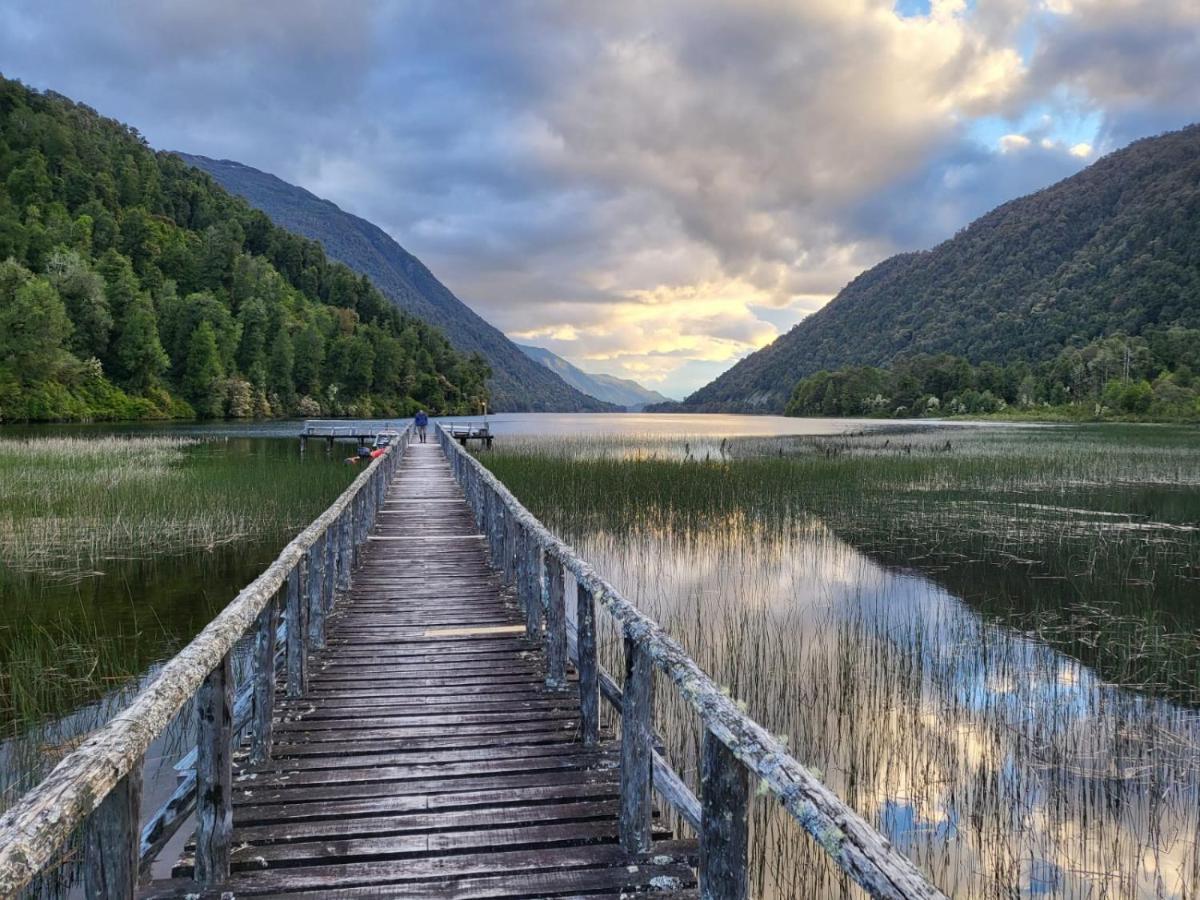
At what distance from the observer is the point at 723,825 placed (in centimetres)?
226

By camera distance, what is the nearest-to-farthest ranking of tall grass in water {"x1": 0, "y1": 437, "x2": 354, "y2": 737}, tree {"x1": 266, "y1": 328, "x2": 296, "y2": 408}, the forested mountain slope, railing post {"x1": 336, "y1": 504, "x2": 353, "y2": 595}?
tall grass in water {"x1": 0, "y1": 437, "x2": 354, "y2": 737}
railing post {"x1": 336, "y1": 504, "x2": 353, "y2": 595}
tree {"x1": 266, "y1": 328, "x2": 296, "y2": 408}
the forested mountain slope

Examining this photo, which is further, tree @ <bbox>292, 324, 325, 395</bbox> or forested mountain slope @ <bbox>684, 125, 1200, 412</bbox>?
forested mountain slope @ <bbox>684, 125, 1200, 412</bbox>

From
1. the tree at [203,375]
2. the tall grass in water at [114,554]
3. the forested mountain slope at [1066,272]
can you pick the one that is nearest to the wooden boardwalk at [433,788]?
the tall grass in water at [114,554]

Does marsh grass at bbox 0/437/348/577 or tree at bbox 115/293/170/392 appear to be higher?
tree at bbox 115/293/170/392

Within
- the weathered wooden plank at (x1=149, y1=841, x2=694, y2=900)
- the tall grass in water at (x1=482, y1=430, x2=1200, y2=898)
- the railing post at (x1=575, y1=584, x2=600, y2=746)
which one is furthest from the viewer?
the tall grass in water at (x1=482, y1=430, x2=1200, y2=898)

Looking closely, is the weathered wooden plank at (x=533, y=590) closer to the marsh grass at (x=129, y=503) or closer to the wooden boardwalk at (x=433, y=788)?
the wooden boardwalk at (x=433, y=788)

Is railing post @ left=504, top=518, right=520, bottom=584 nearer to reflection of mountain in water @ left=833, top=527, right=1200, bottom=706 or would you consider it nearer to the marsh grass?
reflection of mountain in water @ left=833, top=527, right=1200, bottom=706

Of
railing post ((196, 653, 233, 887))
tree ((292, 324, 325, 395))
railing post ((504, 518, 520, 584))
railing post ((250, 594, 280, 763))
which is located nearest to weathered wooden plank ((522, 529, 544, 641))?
railing post ((504, 518, 520, 584))

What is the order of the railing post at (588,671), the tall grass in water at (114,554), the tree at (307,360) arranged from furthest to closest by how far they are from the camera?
the tree at (307,360) → the tall grass in water at (114,554) → the railing post at (588,671)

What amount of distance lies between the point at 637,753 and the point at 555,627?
1993 millimetres

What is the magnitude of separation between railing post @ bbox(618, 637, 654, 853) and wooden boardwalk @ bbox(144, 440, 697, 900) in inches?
4.2

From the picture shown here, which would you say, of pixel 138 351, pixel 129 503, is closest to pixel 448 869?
pixel 129 503

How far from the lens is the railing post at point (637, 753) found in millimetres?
3068

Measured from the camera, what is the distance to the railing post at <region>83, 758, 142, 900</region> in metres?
2.13
